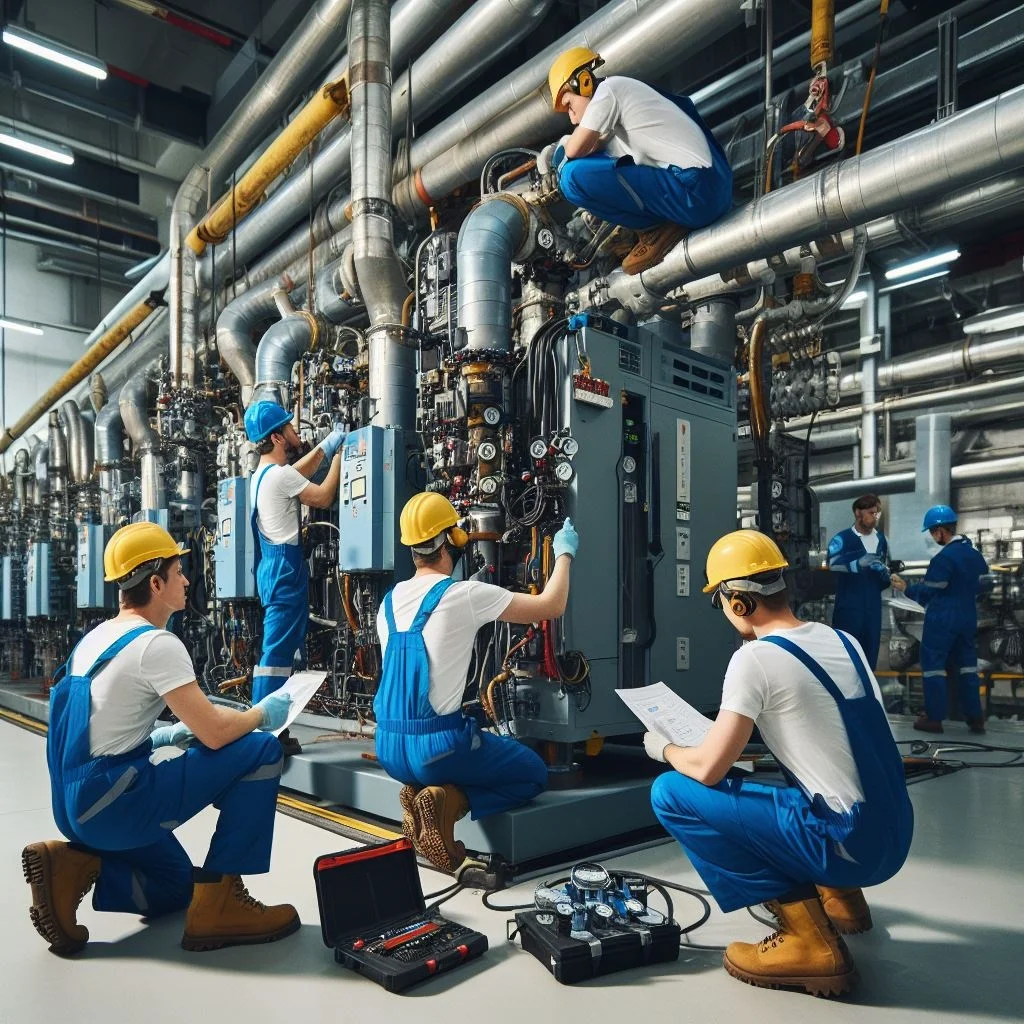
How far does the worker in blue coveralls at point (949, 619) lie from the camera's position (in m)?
6.41

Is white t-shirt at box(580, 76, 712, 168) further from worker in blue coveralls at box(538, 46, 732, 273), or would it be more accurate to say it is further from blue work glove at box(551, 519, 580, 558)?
blue work glove at box(551, 519, 580, 558)

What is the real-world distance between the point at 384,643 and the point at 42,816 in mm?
2304

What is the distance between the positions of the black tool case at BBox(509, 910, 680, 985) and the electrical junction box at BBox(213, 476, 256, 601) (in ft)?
13.2

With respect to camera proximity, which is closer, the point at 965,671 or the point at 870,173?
the point at 870,173

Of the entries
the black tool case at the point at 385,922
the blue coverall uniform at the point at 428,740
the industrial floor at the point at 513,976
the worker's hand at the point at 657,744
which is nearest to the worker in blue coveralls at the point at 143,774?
the industrial floor at the point at 513,976

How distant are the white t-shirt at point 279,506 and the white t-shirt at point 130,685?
211 centimetres

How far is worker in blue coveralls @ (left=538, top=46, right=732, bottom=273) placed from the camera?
4129 millimetres

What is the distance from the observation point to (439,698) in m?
2.96

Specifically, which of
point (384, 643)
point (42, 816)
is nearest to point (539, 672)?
point (384, 643)

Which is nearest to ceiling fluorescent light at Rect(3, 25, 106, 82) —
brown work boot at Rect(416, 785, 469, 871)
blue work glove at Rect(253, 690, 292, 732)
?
blue work glove at Rect(253, 690, 292, 732)

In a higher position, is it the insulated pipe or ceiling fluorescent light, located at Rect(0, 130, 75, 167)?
ceiling fluorescent light, located at Rect(0, 130, 75, 167)

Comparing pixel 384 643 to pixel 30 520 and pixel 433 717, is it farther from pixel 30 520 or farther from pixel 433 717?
pixel 30 520

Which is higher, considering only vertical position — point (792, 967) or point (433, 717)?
point (433, 717)

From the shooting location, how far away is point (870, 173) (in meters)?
3.97
